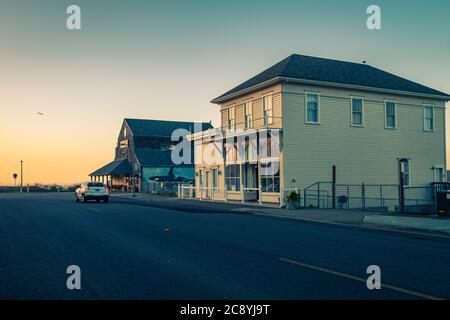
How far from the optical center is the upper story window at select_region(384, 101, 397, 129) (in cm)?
3369

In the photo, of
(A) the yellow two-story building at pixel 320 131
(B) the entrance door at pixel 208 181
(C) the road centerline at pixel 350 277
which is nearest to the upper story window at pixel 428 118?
(A) the yellow two-story building at pixel 320 131

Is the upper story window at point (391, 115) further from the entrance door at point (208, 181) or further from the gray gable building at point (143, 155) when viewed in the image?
the gray gable building at point (143, 155)

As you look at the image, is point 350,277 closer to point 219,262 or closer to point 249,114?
point 219,262

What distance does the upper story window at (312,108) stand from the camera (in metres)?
30.5

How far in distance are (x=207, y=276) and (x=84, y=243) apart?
5272 mm

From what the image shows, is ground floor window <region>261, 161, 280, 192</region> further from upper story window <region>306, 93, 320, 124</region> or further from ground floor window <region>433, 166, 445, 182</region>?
ground floor window <region>433, 166, 445, 182</region>

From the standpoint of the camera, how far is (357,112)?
3250 centimetres

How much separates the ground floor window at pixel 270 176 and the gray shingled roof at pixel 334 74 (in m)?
5.60

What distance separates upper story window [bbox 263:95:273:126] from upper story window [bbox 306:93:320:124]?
2.38m

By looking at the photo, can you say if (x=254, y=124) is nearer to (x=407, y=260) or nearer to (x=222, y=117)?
(x=222, y=117)

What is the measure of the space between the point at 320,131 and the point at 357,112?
359 cm

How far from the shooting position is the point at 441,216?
19344mm

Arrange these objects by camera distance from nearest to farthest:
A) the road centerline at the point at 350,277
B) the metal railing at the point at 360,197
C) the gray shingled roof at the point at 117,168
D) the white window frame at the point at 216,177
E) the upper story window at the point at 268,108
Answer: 1. the road centerline at the point at 350,277
2. the metal railing at the point at 360,197
3. the upper story window at the point at 268,108
4. the white window frame at the point at 216,177
5. the gray shingled roof at the point at 117,168
